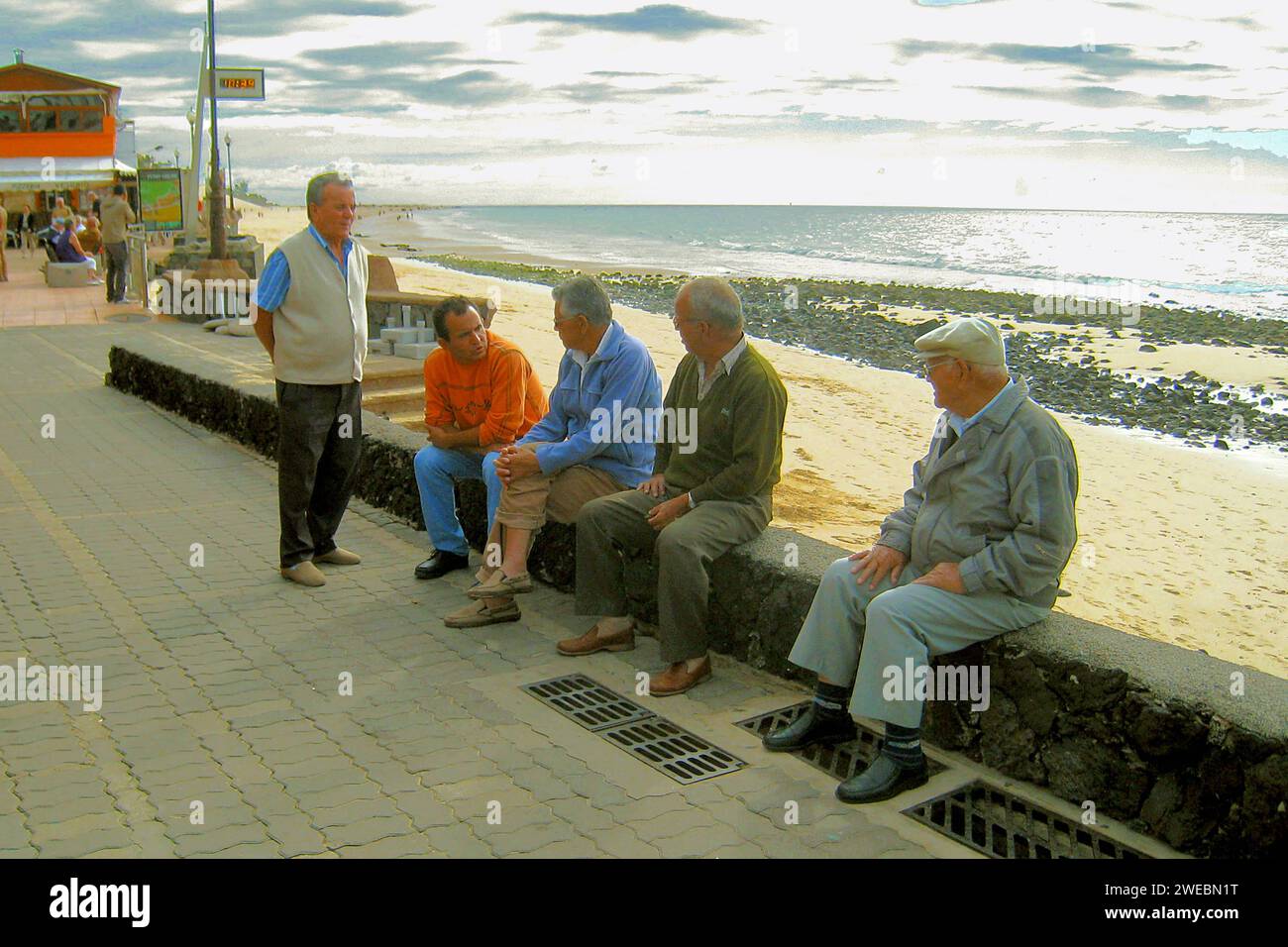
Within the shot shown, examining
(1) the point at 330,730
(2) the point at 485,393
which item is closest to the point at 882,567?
(1) the point at 330,730

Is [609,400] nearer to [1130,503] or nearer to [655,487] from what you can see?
[655,487]

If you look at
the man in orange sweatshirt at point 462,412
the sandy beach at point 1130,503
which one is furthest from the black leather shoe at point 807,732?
the sandy beach at point 1130,503

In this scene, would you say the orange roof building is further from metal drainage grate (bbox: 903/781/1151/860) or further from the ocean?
metal drainage grate (bbox: 903/781/1151/860)

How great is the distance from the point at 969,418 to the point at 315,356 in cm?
342

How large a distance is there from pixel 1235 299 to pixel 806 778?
38.0m

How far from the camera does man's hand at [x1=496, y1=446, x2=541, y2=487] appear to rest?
17.8ft

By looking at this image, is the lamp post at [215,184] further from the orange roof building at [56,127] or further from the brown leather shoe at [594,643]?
the orange roof building at [56,127]

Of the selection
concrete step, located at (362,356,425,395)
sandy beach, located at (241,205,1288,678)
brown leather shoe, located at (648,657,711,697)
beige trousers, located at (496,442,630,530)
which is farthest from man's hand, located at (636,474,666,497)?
concrete step, located at (362,356,425,395)

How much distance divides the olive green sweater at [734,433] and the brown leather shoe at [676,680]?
2.31ft

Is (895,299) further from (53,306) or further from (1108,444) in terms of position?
(53,306)

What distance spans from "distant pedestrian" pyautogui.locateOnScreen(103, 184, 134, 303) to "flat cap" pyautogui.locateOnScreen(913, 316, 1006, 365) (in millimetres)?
19020

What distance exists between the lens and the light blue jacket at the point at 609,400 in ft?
18.0

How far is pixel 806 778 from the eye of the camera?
3.97 meters

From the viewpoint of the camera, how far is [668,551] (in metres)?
4.73
